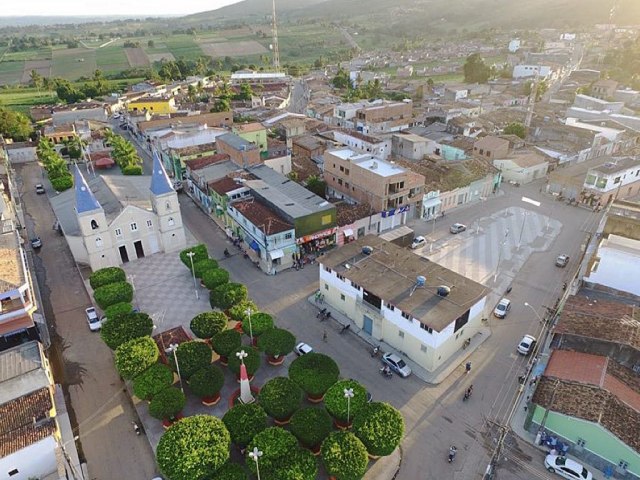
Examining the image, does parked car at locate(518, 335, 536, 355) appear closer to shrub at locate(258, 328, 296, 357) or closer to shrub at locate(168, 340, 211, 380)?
shrub at locate(258, 328, 296, 357)

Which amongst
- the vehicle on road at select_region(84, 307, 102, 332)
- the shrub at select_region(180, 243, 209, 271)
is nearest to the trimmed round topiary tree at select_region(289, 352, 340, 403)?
the shrub at select_region(180, 243, 209, 271)

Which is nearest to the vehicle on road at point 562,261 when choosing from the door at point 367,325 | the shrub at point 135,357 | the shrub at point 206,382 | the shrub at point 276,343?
the door at point 367,325

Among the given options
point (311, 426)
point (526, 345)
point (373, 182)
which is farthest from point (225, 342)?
point (373, 182)

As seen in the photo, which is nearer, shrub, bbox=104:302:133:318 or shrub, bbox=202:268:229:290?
shrub, bbox=104:302:133:318

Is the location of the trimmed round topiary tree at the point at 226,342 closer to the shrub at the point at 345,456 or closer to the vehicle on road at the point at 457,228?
the shrub at the point at 345,456

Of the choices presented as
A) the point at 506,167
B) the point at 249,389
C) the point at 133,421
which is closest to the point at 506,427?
the point at 249,389

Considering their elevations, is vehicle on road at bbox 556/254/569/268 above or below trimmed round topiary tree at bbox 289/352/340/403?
below

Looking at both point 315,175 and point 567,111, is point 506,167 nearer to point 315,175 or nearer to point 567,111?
point 315,175
